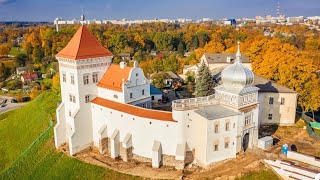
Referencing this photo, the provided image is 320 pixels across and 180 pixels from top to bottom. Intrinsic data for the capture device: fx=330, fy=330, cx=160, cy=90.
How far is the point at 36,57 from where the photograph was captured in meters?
101

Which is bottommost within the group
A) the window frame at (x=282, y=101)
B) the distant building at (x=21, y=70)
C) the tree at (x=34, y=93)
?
the tree at (x=34, y=93)


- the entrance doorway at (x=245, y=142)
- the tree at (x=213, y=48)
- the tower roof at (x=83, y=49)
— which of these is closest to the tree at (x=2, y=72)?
the tree at (x=213, y=48)

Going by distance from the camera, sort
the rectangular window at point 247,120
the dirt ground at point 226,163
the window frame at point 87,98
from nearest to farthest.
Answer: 1. the dirt ground at point 226,163
2. the rectangular window at point 247,120
3. the window frame at point 87,98

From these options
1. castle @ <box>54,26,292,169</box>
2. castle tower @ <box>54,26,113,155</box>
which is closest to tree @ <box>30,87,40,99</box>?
castle @ <box>54,26,292,169</box>

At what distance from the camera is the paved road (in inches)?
2778

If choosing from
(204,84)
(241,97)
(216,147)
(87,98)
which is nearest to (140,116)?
(216,147)

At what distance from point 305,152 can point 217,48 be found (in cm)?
5122

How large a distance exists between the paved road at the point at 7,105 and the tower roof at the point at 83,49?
38394 mm

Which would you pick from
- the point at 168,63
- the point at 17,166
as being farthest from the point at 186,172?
the point at 168,63

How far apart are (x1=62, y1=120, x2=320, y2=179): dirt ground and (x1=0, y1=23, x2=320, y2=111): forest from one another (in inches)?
376

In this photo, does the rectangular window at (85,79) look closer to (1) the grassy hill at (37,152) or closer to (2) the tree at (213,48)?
(1) the grassy hill at (37,152)

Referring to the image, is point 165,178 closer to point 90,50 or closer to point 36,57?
point 90,50

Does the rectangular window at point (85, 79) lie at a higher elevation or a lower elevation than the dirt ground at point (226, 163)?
higher

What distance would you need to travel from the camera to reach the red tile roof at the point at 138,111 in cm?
3331
